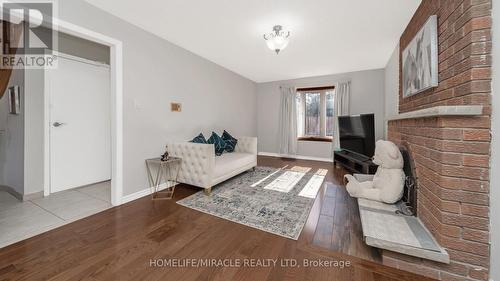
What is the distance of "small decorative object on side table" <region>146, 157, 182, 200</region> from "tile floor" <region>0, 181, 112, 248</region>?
0.56m

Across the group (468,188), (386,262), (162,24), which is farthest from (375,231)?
(162,24)

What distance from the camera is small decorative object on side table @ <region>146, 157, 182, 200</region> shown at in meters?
2.73

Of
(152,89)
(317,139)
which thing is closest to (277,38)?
(152,89)

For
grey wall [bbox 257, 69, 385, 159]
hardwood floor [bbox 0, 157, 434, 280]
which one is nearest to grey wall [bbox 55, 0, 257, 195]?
hardwood floor [bbox 0, 157, 434, 280]

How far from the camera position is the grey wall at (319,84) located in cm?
467

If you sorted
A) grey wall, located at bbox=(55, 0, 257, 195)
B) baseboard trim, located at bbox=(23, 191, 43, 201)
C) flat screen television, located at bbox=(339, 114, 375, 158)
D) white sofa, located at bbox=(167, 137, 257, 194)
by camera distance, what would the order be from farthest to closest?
flat screen television, located at bbox=(339, 114, 375, 158) → white sofa, located at bbox=(167, 137, 257, 194) → baseboard trim, located at bbox=(23, 191, 43, 201) → grey wall, located at bbox=(55, 0, 257, 195)

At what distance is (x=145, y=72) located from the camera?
8.88ft

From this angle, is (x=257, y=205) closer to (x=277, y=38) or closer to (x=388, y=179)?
(x=388, y=179)

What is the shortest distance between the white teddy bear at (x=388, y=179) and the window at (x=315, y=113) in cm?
327

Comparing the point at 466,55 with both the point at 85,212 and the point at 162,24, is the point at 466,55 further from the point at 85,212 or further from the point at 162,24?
the point at 85,212

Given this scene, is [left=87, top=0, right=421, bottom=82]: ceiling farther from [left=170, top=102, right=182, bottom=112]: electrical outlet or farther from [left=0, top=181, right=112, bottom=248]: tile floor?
[left=0, top=181, right=112, bottom=248]: tile floor

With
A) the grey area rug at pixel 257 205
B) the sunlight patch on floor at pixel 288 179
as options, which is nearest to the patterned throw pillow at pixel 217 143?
the grey area rug at pixel 257 205

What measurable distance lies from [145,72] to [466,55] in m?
3.28

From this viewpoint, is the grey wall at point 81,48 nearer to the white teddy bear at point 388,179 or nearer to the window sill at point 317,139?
the white teddy bear at point 388,179
